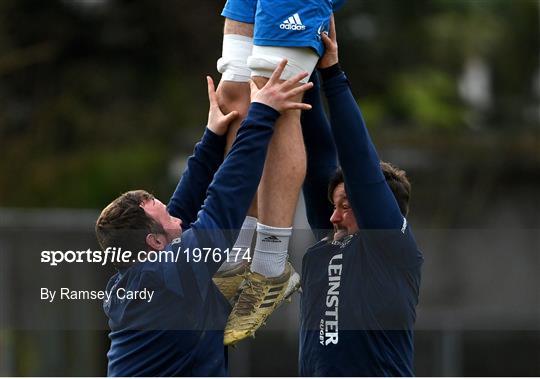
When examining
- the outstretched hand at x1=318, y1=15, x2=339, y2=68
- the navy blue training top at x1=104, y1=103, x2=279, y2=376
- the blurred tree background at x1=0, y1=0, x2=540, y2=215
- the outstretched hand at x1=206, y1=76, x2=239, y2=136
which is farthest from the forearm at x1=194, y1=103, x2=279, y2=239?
the blurred tree background at x1=0, y1=0, x2=540, y2=215

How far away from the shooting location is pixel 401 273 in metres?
4.15

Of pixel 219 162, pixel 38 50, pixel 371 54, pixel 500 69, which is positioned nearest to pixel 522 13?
pixel 500 69

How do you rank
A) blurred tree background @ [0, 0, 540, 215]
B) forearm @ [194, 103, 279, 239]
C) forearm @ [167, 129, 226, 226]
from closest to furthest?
forearm @ [194, 103, 279, 239] → forearm @ [167, 129, 226, 226] → blurred tree background @ [0, 0, 540, 215]

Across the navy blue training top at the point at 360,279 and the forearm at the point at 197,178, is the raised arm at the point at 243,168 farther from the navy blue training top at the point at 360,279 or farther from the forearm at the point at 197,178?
the forearm at the point at 197,178

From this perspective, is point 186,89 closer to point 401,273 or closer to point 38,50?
point 38,50

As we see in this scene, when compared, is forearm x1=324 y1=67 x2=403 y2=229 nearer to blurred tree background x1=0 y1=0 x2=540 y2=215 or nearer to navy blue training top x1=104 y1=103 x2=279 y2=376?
navy blue training top x1=104 y1=103 x2=279 y2=376

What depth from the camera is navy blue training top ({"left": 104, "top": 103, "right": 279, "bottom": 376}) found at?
3898 mm

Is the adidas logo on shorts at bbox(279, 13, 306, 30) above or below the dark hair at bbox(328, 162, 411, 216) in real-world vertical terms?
above

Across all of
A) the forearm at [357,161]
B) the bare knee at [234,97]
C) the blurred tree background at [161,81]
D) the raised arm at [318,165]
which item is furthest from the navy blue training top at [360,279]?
the blurred tree background at [161,81]

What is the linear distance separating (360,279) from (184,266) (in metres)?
0.64

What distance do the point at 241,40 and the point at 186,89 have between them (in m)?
11.6

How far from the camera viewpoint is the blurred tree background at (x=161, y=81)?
13.8m

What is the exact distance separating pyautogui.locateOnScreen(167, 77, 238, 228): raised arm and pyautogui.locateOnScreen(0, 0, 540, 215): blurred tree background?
8.45 metres

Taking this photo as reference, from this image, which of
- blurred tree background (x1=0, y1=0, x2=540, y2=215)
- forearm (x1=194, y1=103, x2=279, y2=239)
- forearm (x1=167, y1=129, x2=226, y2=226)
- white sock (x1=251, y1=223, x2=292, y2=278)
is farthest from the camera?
blurred tree background (x1=0, y1=0, x2=540, y2=215)
